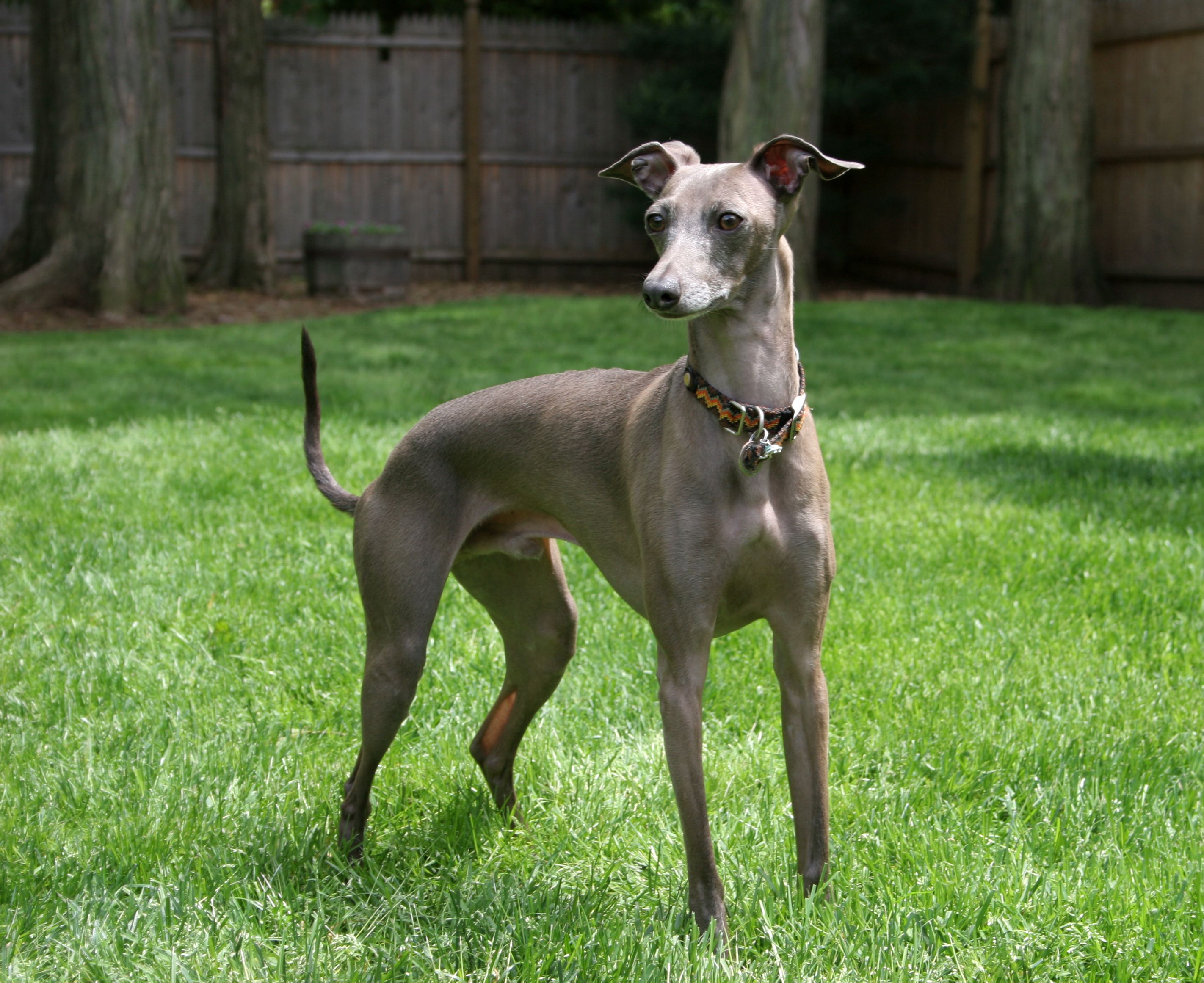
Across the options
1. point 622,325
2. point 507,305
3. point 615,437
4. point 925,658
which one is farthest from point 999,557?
point 507,305

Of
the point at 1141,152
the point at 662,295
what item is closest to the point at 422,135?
the point at 1141,152

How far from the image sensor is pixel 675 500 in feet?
7.66

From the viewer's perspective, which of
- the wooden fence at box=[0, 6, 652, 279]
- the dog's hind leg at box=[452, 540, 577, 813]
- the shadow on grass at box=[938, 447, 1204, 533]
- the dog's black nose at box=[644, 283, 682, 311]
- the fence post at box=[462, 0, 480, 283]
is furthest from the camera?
the fence post at box=[462, 0, 480, 283]

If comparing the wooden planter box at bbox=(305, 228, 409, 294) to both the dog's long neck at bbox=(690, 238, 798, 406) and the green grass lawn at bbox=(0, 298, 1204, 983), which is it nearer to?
the green grass lawn at bbox=(0, 298, 1204, 983)

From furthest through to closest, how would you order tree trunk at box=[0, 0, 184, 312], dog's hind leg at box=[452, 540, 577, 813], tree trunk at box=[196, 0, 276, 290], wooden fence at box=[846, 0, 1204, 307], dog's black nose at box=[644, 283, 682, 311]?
tree trunk at box=[196, 0, 276, 290] < wooden fence at box=[846, 0, 1204, 307] < tree trunk at box=[0, 0, 184, 312] < dog's hind leg at box=[452, 540, 577, 813] < dog's black nose at box=[644, 283, 682, 311]

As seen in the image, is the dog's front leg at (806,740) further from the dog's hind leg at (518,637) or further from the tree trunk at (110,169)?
the tree trunk at (110,169)

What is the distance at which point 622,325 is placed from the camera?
35.9 ft

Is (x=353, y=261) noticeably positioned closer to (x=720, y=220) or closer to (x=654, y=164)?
(x=654, y=164)

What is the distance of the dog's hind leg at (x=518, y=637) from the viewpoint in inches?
116

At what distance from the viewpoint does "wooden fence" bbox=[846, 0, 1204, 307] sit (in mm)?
11672

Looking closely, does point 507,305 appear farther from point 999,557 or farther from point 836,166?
point 836,166

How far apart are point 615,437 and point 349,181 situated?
43.3 feet

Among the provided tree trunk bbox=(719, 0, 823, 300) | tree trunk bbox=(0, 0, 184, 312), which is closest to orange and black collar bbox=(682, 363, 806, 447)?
tree trunk bbox=(719, 0, 823, 300)

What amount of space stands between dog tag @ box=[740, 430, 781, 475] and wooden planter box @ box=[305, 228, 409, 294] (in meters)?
11.1
